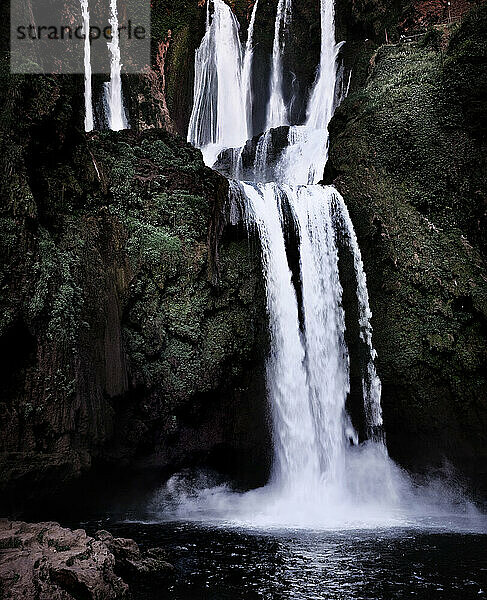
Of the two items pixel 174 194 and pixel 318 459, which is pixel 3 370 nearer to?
pixel 174 194

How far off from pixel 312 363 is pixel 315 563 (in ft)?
17.9

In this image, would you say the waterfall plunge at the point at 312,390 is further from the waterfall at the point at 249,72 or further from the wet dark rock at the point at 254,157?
the waterfall at the point at 249,72

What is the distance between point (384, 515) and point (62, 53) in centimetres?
1967

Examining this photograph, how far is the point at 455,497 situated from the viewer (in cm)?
1154

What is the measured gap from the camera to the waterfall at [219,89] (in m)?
23.0

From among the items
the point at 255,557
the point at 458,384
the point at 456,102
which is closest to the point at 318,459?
the point at 458,384

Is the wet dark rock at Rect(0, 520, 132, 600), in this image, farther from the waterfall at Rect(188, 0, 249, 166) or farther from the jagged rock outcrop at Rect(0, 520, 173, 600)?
the waterfall at Rect(188, 0, 249, 166)

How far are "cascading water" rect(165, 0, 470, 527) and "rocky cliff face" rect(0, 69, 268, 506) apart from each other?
1.53ft

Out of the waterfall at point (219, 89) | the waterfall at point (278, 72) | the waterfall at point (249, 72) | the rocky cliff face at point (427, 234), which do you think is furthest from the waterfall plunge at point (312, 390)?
the waterfall at point (249, 72)

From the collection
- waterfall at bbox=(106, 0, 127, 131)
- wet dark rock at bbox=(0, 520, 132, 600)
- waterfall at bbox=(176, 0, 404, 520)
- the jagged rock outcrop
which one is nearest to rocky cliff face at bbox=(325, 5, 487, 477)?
waterfall at bbox=(176, 0, 404, 520)

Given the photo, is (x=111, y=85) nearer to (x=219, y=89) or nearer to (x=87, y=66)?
(x=87, y=66)

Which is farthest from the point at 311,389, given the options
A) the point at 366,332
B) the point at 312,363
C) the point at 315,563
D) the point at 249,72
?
the point at 249,72

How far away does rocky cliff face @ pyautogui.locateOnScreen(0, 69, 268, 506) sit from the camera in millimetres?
8266

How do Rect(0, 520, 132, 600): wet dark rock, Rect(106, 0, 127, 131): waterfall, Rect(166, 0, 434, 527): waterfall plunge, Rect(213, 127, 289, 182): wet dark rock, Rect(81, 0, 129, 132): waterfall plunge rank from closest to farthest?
Rect(0, 520, 132, 600): wet dark rock, Rect(166, 0, 434, 527): waterfall plunge, Rect(213, 127, 289, 182): wet dark rock, Rect(81, 0, 129, 132): waterfall plunge, Rect(106, 0, 127, 131): waterfall
